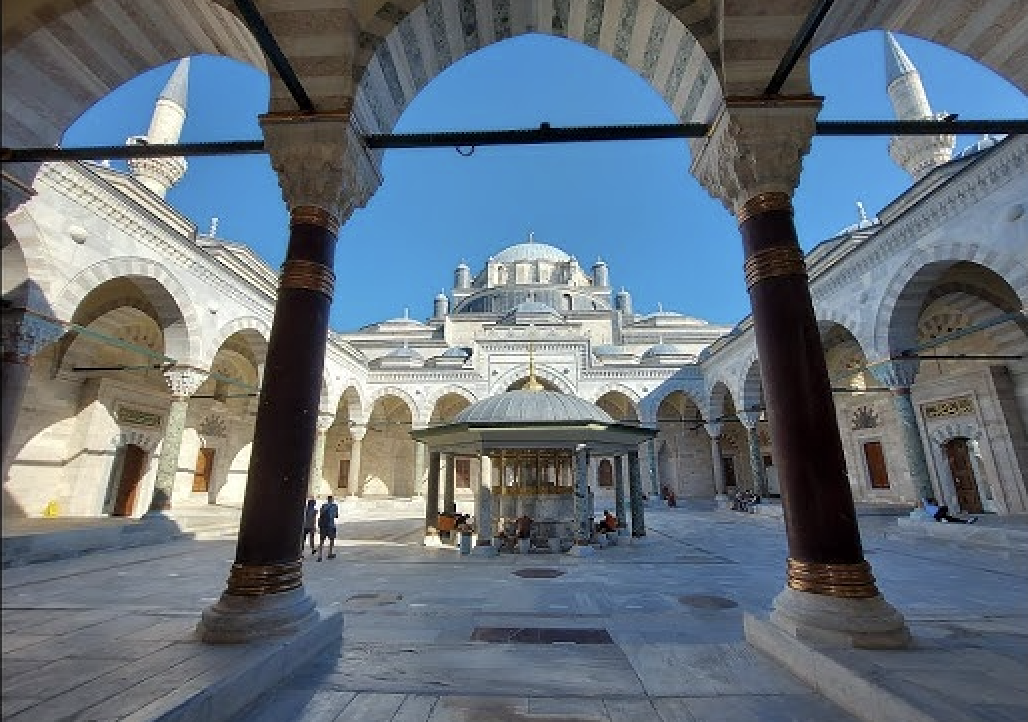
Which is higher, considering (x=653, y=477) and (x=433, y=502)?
(x=653, y=477)

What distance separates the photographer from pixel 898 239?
36.6 feet

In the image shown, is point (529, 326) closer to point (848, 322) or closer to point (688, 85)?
point (848, 322)

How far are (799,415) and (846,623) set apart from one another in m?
1.37

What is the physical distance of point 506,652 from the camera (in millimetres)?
3643

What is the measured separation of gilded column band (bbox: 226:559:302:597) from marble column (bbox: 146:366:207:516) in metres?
10.2

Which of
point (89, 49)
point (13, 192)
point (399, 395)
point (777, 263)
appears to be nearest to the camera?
point (13, 192)

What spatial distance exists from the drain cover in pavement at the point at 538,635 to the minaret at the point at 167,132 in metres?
19.7

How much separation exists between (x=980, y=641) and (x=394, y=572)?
6.69 metres

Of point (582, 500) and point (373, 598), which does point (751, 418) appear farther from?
point (373, 598)

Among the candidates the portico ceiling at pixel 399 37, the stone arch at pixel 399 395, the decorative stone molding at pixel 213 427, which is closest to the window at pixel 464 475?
the stone arch at pixel 399 395

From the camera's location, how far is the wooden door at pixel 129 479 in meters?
14.2

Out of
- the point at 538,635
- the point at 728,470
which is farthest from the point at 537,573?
the point at 728,470

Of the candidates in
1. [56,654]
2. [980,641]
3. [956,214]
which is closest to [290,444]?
[56,654]

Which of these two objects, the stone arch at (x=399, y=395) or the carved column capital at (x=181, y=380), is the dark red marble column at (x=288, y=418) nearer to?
the carved column capital at (x=181, y=380)
